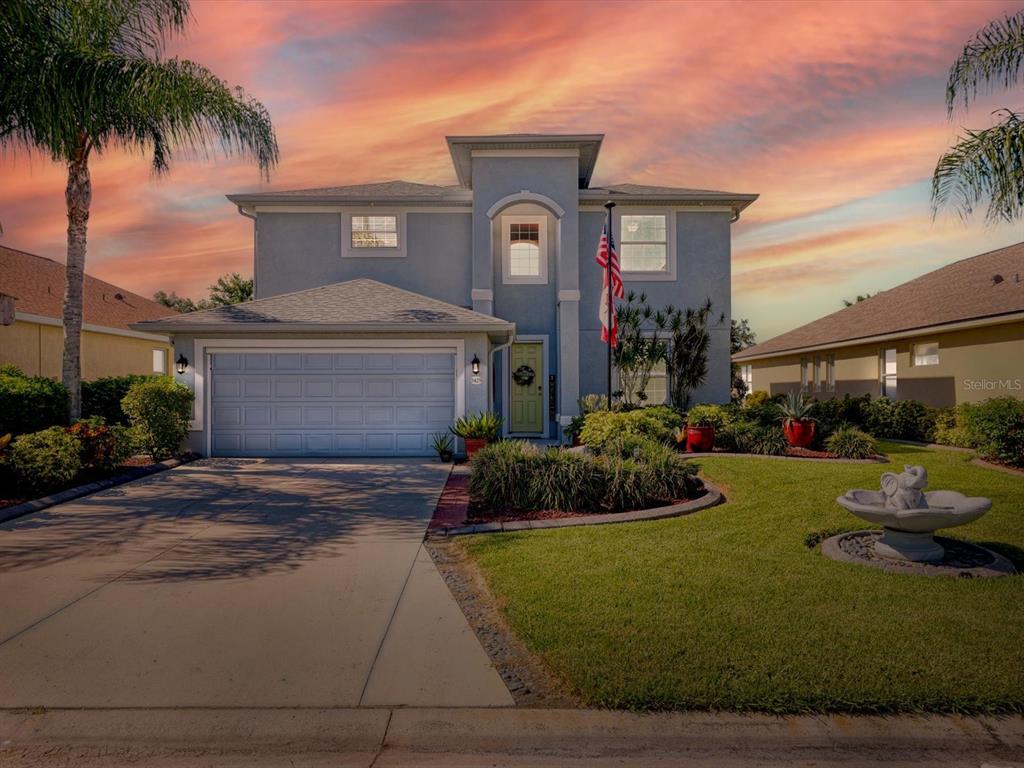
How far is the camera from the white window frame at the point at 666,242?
16859 millimetres

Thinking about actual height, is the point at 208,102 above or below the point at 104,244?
above

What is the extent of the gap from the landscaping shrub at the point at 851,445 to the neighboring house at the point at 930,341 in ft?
14.6

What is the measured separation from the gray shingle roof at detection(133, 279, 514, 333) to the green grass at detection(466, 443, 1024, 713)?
7.35 m

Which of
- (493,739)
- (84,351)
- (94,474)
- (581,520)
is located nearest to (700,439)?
(581,520)

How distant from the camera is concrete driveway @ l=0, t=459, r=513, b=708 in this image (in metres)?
3.65

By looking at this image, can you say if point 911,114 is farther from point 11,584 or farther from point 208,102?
point 11,584

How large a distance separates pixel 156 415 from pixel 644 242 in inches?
486

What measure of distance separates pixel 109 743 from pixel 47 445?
25.8ft

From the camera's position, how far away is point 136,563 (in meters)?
5.99

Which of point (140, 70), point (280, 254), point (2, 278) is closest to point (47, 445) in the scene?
point (140, 70)

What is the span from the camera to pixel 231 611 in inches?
187

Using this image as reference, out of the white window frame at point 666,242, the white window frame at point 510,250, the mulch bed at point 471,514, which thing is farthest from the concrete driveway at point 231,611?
the white window frame at point 666,242

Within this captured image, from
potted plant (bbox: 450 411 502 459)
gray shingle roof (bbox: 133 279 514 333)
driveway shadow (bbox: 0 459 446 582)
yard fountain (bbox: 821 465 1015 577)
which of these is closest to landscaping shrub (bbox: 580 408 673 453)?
potted plant (bbox: 450 411 502 459)

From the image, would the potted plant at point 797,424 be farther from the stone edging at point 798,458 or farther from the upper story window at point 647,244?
the upper story window at point 647,244
